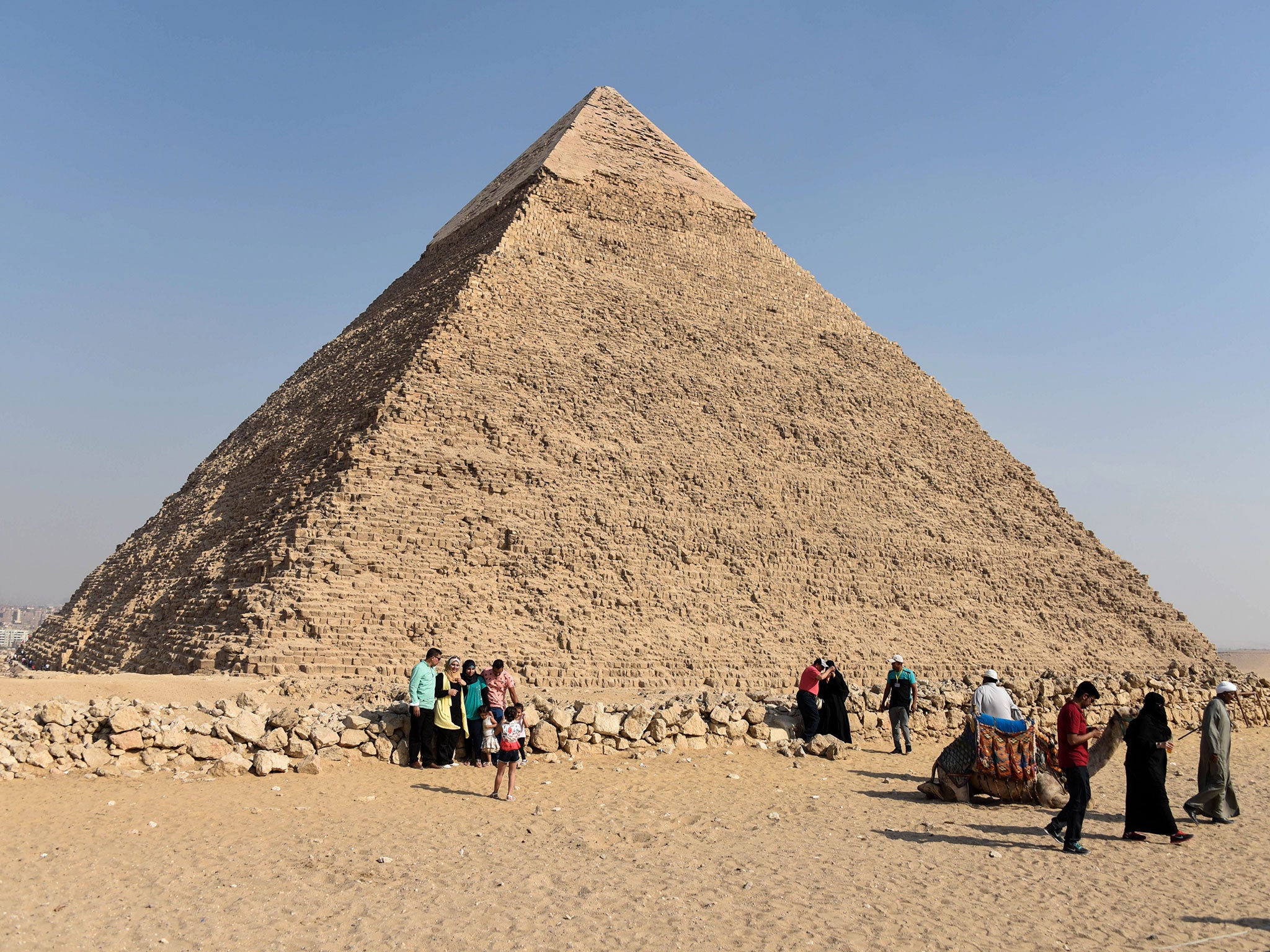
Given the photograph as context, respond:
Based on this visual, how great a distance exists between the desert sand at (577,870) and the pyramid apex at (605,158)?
62.8ft

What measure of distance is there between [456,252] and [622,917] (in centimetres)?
2103

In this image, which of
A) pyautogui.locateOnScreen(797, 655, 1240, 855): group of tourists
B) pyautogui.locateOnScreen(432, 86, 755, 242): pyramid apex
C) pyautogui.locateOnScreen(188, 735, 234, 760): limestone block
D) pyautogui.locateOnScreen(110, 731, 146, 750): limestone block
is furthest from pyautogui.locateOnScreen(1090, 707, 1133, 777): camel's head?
pyautogui.locateOnScreen(432, 86, 755, 242): pyramid apex

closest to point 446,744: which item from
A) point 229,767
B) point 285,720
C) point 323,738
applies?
point 323,738

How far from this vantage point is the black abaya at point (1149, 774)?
619 cm

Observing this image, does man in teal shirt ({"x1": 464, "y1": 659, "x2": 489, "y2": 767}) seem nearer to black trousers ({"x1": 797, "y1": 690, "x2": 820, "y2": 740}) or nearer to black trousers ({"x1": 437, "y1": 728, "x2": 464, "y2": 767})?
black trousers ({"x1": 437, "y1": 728, "x2": 464, "y2": 767})

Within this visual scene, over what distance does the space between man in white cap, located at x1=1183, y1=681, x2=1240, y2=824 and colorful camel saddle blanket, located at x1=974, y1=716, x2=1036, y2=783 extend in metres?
1.11

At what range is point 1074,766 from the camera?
19.7 feet

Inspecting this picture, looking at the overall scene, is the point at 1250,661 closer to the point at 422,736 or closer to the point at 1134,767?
the point at 1134,767

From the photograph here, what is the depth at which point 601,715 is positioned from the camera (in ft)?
28.6

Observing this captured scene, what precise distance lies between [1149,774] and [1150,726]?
326 millimetres

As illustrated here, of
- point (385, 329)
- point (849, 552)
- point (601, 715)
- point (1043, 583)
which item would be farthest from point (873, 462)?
point (601, 715)

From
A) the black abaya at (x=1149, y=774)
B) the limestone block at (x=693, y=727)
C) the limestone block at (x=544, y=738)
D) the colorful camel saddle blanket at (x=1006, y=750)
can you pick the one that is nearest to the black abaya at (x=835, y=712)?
the limestone block at (x=693, y=727)

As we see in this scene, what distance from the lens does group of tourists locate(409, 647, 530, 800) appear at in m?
7.59

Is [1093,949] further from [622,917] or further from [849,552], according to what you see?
A: [849,552]
